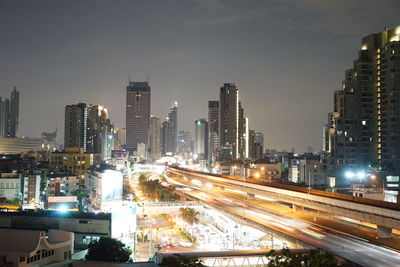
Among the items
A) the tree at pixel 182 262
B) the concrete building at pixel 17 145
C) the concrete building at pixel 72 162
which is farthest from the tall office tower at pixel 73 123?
the tree at pixel 182 262

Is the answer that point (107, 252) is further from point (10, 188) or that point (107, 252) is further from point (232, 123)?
point (232, 123)

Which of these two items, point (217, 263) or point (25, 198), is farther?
point (25, 198)

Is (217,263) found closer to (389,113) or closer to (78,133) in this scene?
(389,113)

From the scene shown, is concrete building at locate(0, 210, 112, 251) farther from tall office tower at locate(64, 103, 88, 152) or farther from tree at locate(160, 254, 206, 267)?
tall office tower at locate(64, 103, 88, 152)

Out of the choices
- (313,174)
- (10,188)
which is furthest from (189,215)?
(313,174)

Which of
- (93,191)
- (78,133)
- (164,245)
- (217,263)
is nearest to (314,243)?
(217,263)

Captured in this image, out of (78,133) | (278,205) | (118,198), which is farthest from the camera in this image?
(78,133)
